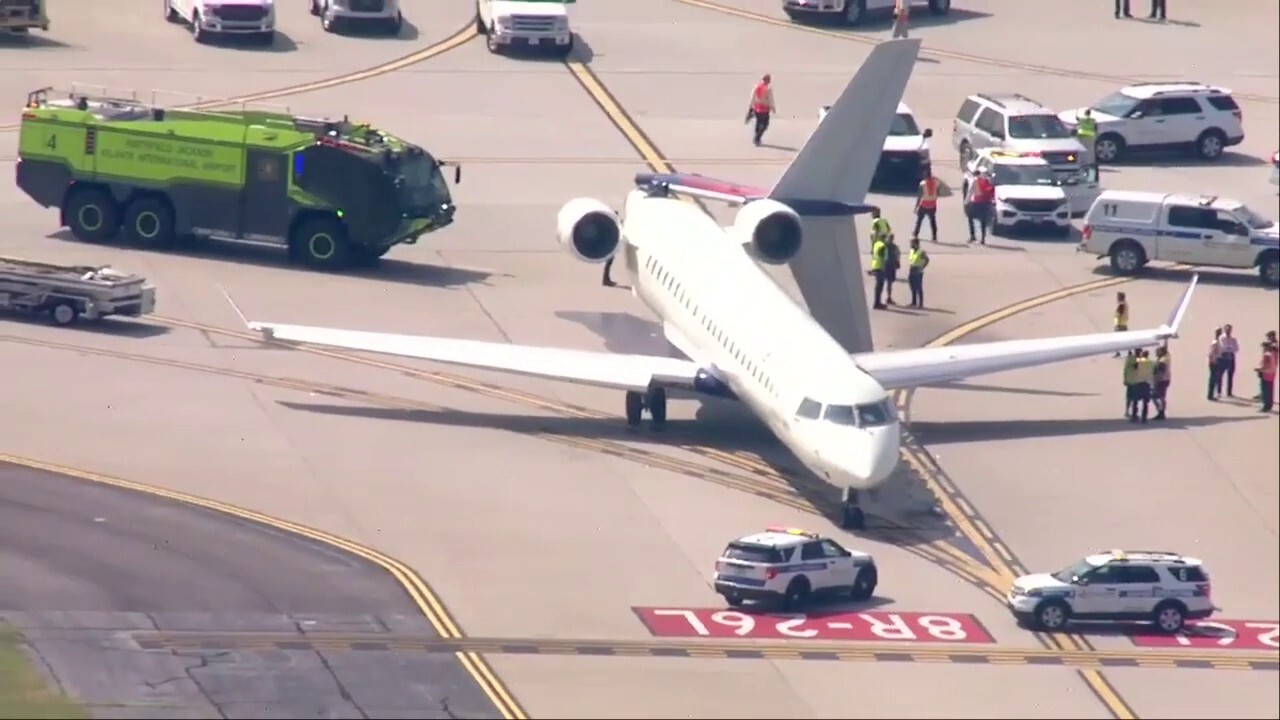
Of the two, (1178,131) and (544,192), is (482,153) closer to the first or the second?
(544,192)

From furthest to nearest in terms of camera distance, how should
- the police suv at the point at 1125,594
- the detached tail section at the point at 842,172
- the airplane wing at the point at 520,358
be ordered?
1. the detached tail section at the point at 842,172
2. the airplane wing at the point at 520,358
3. the police suv at the point at 1125,594

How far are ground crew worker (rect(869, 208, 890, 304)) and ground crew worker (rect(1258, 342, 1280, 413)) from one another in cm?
1271

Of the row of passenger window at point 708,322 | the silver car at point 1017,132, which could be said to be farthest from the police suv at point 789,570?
the silver car at point 1017,132

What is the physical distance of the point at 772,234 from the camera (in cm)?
5319

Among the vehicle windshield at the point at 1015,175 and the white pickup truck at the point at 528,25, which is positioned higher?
the white pickup truck at the point at 528,25

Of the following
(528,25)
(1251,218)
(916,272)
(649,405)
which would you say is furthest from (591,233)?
(528,25)

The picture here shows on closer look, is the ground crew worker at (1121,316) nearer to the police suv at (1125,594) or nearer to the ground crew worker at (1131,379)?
the ground crew worker at (1131,379)

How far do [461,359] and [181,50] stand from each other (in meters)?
36.1

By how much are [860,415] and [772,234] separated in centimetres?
1044

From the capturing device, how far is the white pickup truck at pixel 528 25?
83.9m

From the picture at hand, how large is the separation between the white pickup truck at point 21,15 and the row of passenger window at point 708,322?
3680cm

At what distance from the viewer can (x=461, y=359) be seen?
5131 cm

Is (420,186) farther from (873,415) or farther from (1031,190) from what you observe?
(873,415)

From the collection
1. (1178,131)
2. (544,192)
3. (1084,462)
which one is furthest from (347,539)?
(1178,131)
